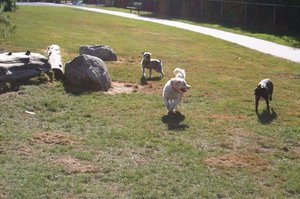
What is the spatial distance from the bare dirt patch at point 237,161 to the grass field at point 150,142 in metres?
0.02

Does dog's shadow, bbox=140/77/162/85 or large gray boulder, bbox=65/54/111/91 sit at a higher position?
large gray boulder, bbox=65/54/111/91

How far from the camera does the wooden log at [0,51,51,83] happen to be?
1099 cm

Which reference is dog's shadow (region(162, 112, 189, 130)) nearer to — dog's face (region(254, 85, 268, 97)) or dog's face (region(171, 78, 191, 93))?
dog's face (region(171, 78, 191, 93))

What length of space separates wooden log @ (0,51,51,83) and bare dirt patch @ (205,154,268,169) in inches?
220

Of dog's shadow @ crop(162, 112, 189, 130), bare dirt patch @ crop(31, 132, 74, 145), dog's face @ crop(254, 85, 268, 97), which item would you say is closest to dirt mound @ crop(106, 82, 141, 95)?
dog's shadow @ crop(162, 112, 189, 130)

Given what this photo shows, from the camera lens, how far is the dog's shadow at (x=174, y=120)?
910 cm

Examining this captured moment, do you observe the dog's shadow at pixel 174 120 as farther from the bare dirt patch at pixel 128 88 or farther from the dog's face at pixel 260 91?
the bare dirt patch at pixel 128 88

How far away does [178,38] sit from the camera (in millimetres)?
25578

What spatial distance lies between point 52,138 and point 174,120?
2.59 metres

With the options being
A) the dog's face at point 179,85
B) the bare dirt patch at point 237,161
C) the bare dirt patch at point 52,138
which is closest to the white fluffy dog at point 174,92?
the dog's face at point 179,85

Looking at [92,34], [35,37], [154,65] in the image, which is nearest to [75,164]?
[154,65]

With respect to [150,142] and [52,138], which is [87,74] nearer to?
[52,138]

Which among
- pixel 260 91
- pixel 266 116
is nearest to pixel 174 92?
pixel 260 91

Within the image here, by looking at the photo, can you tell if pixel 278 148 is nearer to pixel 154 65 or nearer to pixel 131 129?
pixel 131 129
